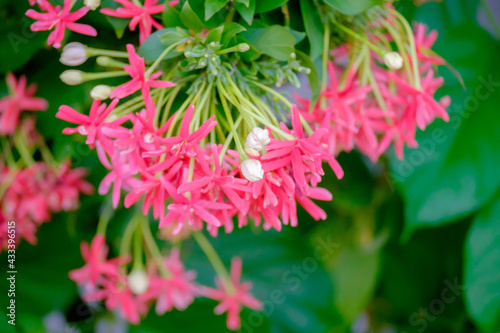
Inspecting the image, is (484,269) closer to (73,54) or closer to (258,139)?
(258,139)

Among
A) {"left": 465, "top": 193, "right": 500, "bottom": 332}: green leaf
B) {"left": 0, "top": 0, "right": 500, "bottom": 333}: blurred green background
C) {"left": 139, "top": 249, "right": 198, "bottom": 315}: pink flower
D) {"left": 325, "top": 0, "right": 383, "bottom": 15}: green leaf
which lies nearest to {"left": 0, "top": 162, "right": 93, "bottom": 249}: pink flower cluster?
{"left": 0, "top": 0, "right": 500, "bottom": 333}: blurred green background

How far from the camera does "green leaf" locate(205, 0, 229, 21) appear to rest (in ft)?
1.14

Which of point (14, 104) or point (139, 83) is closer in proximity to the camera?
point (139, 83)

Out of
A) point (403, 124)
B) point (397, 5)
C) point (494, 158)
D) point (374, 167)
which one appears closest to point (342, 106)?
point (403, 124)

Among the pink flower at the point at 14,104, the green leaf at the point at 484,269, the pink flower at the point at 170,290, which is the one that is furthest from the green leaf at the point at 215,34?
the green leaf at the point at 484,269

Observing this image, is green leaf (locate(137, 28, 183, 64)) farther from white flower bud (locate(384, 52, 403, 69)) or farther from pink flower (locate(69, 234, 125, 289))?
pink flower (locate(69, 234, 125, 289))

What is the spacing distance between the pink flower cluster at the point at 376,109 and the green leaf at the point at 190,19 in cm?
12

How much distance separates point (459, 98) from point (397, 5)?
170 millimetres

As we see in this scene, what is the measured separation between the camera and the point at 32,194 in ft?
1.73

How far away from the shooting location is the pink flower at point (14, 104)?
1.61 feet

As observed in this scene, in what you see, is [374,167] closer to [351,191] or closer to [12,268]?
[351,191]

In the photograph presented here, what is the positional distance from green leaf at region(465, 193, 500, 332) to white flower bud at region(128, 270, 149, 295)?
0.43m

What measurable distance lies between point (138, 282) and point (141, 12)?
0.33m

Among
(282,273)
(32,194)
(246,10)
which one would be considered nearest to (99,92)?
(246,10)
